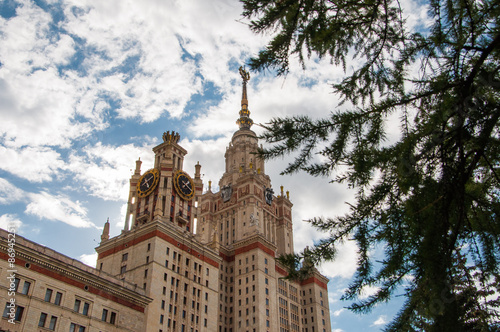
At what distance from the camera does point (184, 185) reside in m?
92.9

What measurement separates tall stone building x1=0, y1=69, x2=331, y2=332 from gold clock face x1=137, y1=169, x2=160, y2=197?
20 centimetres

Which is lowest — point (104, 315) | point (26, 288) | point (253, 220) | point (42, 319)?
point (42, 319)

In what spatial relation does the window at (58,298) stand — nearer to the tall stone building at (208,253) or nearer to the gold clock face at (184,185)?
the tall stone building at (208,253)

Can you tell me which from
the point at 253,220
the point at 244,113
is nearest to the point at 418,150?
the point at 253,220

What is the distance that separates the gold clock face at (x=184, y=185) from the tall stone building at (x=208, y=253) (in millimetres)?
206

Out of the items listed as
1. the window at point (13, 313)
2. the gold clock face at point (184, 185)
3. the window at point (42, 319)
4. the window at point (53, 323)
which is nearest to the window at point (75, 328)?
the window at point (53, 323)

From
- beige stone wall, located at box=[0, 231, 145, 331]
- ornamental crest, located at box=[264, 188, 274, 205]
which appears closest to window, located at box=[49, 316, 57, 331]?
beige stone wall, located at box=[0, 231, 145, 331]

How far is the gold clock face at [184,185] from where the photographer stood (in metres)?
91.5

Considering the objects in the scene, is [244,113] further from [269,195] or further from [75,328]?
[75,328]

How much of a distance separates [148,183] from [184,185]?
284 inches

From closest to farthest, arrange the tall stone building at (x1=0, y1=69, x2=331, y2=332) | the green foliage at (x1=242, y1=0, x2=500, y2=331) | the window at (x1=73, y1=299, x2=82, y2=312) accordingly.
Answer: the green foliage at (x1=242, y1=0, x2=500, y2=331), the window at (x1=73, y1=299, x2=82, y2=312), the tall stone building at (x1=0, y1=69, x2=331, y2=332)

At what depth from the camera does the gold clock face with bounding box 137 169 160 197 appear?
9062 cm

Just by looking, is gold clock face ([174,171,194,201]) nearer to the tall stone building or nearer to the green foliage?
the tall stone building

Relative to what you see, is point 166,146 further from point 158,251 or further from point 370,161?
point 370,161
